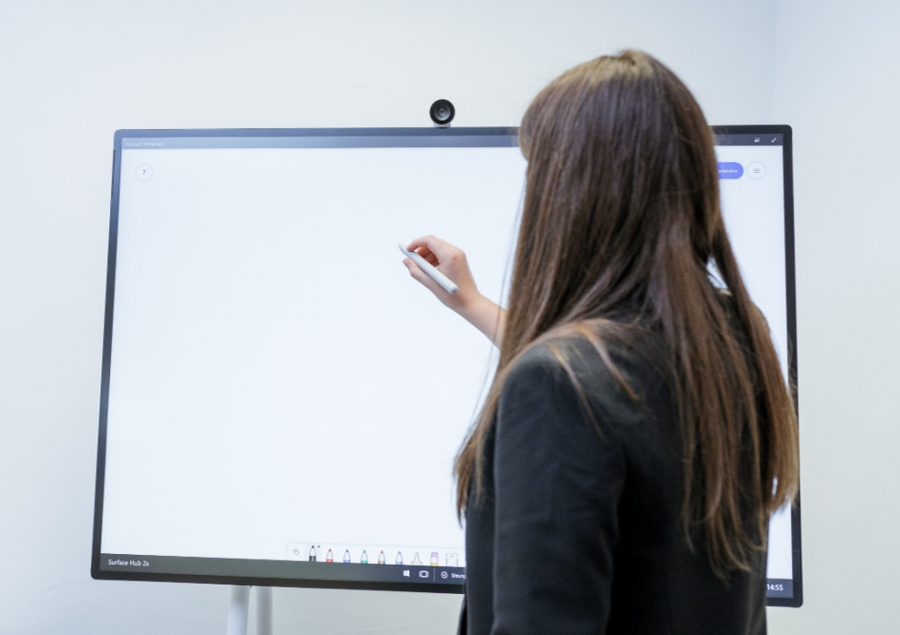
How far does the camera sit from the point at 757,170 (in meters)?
0.95

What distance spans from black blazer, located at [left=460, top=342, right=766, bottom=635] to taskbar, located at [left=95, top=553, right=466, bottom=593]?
482 mm

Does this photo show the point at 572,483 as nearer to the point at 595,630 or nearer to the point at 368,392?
the point at 595,630

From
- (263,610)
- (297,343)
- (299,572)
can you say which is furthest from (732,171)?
(263,610)

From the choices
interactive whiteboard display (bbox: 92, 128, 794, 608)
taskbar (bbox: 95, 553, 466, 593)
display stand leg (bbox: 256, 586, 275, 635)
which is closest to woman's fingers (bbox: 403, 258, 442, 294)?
interactive whiteboard display (bbox: 92, 128, 794, 608)

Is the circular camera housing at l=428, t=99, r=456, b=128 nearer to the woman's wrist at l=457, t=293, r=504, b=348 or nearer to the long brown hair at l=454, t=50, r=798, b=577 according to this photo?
the woman's wrist at l=457, t=293, r=504, b=348

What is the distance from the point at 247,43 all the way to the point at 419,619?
1.07 m

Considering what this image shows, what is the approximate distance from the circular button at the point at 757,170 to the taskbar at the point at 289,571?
686 millimetres

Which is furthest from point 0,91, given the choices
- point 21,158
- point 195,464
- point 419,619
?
point 419,619

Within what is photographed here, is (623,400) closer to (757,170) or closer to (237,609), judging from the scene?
(757,170)

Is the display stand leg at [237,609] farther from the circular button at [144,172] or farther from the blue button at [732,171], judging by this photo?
the blue button at [732,171]

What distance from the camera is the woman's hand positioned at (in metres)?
0.81

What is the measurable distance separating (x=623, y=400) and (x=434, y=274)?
40cm

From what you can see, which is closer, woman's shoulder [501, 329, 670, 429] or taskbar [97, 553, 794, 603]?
woman's shoulder [501, 329, 670, 429]

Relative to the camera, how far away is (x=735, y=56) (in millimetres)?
1198
